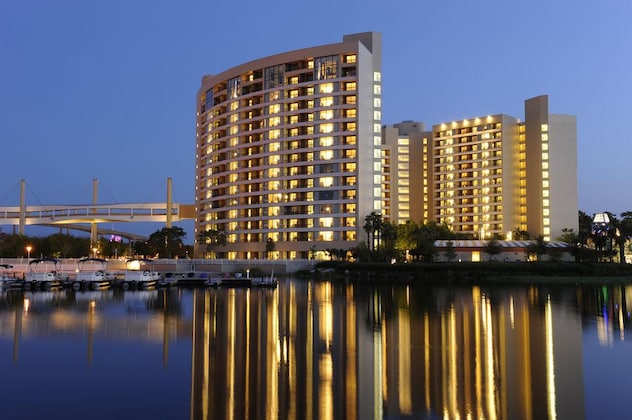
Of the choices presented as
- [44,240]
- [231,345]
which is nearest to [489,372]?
[231,345]

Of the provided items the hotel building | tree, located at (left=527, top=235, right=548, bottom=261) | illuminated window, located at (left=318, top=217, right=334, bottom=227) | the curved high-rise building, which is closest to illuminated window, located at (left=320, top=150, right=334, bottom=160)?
the curved high-rise building

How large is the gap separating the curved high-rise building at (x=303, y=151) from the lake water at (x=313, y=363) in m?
92.6

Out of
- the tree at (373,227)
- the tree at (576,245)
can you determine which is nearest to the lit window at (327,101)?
the tree at (373,227)

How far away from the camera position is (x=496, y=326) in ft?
134

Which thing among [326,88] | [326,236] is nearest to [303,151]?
[326,88]

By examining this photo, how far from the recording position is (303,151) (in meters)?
150

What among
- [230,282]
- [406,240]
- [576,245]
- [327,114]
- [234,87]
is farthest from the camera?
[234,87]

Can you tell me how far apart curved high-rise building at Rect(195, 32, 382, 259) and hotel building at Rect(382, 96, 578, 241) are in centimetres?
5557

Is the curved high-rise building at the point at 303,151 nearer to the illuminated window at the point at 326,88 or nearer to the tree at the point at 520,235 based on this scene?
the illuminated window at the point at 326,88

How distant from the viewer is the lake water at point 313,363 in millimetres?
20219

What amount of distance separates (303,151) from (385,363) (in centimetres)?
12419

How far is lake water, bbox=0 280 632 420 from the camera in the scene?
20.2 m

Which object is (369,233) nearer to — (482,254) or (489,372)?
(482,254)

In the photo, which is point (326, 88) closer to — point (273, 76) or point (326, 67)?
point (326, 67)
